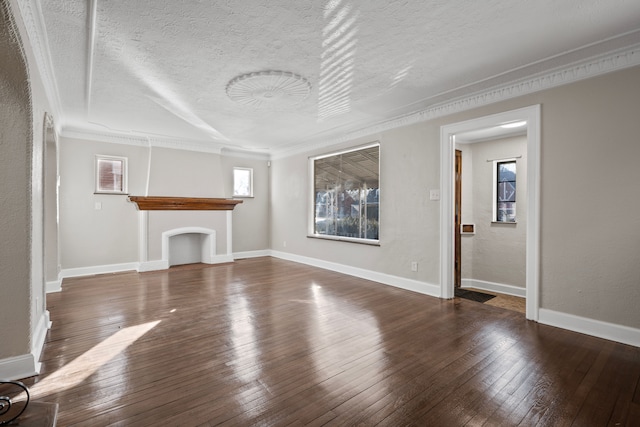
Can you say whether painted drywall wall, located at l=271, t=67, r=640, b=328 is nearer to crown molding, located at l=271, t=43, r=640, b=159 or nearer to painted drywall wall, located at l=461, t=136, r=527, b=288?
crown molding, located at l=271, t=43, r=640, b=159

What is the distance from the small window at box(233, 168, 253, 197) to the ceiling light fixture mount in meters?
3.56

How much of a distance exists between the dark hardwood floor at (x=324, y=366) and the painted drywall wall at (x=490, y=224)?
146 centimetres

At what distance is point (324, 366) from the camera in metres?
2.39

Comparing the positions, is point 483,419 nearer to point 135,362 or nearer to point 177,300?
point 135,362

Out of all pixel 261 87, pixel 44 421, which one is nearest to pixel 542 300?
pixel 261 87

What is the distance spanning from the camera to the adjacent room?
208 cm

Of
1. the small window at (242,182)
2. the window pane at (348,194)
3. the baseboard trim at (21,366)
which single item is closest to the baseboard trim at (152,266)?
the small window at (242,182)

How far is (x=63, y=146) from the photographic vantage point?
214 inches

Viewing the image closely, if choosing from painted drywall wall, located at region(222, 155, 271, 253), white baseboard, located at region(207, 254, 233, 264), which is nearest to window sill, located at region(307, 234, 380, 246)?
painted drywall wall, located at region(222, 155, 271, 253)

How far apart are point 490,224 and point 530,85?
2528 millimetres

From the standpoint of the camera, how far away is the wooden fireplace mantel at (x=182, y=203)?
600 cm

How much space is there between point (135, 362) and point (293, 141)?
4911 millimetres

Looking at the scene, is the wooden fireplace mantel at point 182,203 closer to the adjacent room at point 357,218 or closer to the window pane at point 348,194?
the adjacent room at point 357,218

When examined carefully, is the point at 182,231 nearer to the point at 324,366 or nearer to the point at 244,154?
the point at 244,154
